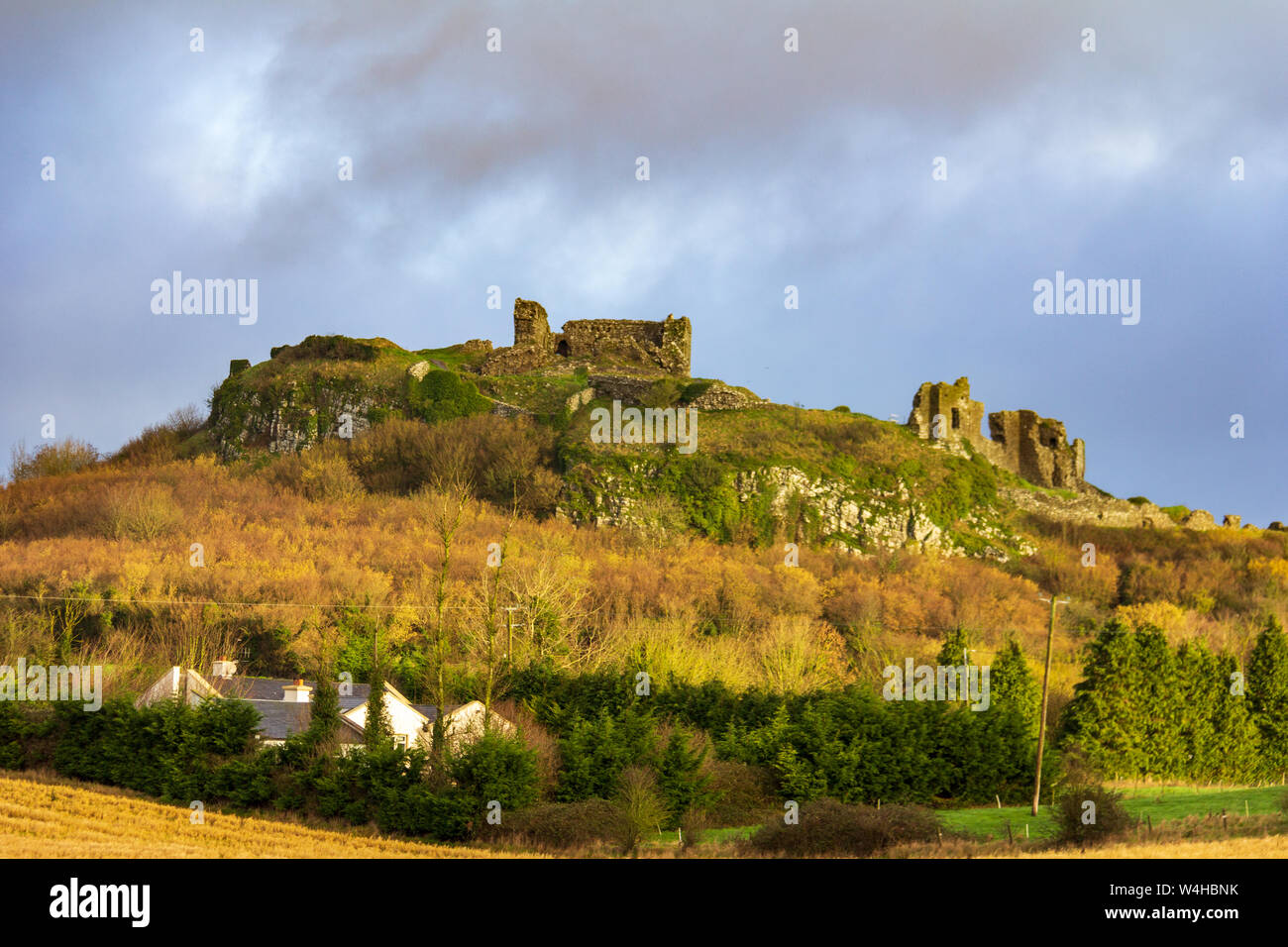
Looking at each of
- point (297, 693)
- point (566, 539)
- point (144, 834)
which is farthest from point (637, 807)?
point (566, 539)

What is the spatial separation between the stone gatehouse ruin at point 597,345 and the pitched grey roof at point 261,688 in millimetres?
35249

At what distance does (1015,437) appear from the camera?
7894 centimetres

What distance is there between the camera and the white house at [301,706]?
33281 mm

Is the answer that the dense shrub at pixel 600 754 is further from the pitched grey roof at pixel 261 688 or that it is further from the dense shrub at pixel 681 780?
the pitched grey roof at pixel 261 688

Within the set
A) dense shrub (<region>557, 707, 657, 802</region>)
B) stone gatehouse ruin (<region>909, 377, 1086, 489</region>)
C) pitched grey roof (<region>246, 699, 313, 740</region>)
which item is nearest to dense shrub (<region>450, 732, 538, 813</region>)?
dense shrub (<region>557, 707, 657, 802</region>)

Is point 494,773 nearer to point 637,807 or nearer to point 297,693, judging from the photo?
point 637,807

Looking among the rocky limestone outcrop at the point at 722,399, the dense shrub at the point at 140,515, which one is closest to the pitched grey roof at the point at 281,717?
the dense shrub at the point at 140,515

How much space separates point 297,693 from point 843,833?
1814cm

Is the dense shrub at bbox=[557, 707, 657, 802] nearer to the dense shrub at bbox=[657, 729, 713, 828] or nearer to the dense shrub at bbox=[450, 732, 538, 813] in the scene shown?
the dense shrub at bbox=[657, 729, 713, 828]

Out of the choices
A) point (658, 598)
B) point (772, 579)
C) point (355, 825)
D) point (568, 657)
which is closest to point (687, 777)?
point (355, 825)

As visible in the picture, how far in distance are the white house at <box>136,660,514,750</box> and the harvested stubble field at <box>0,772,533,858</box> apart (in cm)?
373

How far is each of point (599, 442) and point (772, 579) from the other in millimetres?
14656

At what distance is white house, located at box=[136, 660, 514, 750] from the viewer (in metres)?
33.3


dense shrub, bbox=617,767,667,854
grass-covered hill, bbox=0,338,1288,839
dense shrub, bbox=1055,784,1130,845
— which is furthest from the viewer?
grass-covered hill, bbox=0,338,1288,839
